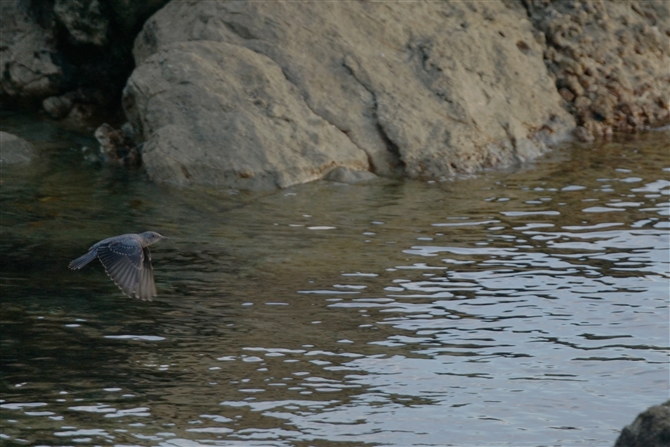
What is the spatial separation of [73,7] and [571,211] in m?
5.72

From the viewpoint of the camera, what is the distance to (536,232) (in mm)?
7777

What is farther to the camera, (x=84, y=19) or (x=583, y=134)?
(x=84, y=19)

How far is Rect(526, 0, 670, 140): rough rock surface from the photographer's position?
10586 millimetres

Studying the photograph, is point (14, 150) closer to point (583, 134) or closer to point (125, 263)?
point (125, 263)

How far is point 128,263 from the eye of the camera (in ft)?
19.1

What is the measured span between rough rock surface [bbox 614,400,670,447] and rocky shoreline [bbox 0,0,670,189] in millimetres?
5501

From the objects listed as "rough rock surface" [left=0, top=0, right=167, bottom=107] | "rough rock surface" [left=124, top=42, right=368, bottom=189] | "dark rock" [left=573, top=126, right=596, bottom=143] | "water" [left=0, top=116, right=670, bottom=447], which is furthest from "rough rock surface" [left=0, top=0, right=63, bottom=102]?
"dark rock" [left=573, top=126, right=596, bottom=143]

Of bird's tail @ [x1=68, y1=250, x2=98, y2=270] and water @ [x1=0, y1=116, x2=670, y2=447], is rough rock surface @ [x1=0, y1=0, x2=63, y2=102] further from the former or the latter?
bird's tail @ [x1=68, y1=250, x2=98, y2=270]

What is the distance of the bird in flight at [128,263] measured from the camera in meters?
5.68

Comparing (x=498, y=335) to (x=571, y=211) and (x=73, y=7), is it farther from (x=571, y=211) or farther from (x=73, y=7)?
(x=73, y=7)

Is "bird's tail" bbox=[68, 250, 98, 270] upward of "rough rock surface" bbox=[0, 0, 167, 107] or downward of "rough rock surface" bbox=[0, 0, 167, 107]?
downward

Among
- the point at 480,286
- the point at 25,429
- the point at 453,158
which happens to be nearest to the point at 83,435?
the point at 25,429

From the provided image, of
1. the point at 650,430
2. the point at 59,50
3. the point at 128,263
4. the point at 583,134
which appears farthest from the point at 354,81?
the point at 650,430

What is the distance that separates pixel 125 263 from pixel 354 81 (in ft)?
14.1
